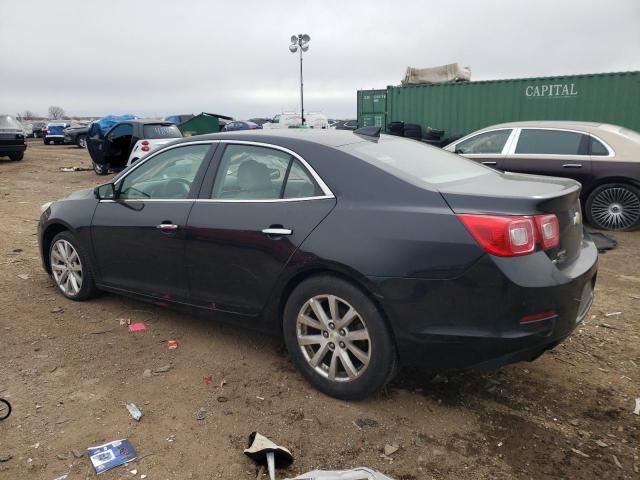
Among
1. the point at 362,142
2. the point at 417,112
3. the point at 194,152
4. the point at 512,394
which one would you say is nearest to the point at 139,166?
the point at 194,152

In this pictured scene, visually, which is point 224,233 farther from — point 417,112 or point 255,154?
point 417,112

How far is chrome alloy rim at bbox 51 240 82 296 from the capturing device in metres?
4.67

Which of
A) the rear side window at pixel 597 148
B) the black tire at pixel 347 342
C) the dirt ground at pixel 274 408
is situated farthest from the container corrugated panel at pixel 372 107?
the black tire at pixel 347 342

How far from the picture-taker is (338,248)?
292 cm

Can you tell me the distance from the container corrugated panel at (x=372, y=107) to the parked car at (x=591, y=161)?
28.5ft

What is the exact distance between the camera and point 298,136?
3496mm

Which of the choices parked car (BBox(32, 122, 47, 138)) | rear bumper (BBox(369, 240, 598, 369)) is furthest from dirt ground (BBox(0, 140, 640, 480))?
parked car (BBox(32, 122, 47, 138))

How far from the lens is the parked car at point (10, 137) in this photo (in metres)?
18.0

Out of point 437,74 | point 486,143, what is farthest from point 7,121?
point 486,143

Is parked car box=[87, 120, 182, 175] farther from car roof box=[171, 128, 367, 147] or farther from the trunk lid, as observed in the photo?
the trunk lid

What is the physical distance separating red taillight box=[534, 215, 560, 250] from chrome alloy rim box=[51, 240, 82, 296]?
373 cm

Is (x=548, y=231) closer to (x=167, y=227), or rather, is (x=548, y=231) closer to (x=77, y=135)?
(x=167, y=227)

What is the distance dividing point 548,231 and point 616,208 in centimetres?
586

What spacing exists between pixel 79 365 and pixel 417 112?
45.2 ft
